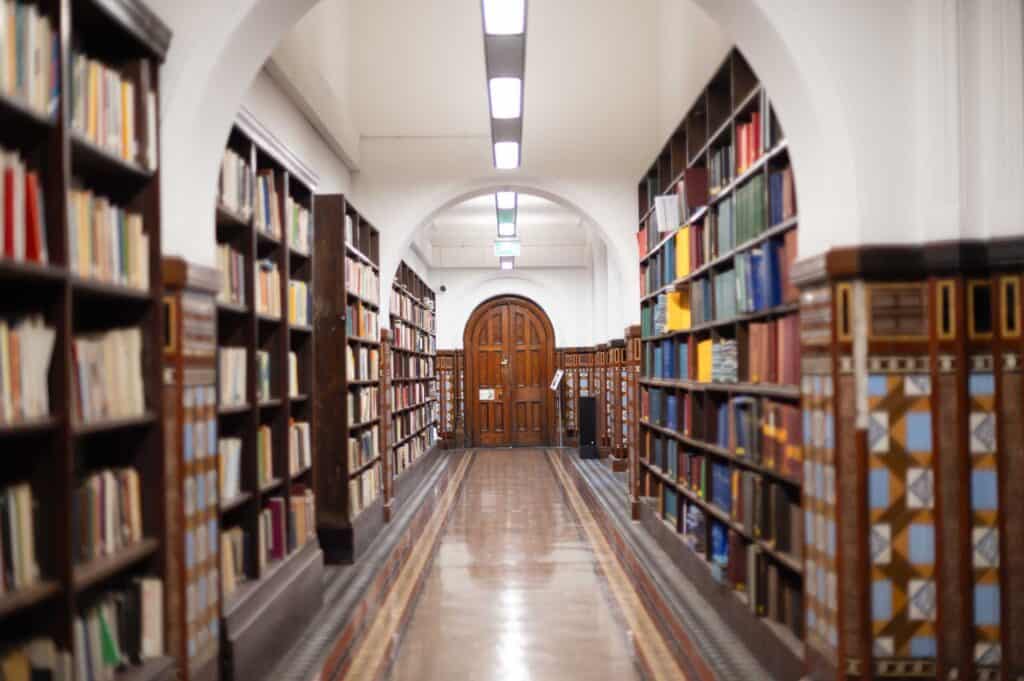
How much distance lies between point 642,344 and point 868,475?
5.17 metres

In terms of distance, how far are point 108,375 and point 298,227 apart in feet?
9.33

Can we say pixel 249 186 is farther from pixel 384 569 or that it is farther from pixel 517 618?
pixel 384 569

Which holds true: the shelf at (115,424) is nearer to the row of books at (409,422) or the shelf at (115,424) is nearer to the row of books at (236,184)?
the row of books at (236,184)

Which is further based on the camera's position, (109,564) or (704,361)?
(704,361)

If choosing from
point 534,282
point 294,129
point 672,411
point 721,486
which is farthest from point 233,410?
point 534,282

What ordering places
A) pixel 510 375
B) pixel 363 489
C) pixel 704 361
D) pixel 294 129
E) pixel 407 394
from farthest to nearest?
pixel 510 375 < pixel 407 394 < pixel 363 489 < pixel 294 129 < pixel 704 361

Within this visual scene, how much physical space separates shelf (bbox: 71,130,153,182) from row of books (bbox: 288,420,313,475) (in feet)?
7.70

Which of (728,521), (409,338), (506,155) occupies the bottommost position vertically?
(728,521)

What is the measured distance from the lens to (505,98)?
729 cm

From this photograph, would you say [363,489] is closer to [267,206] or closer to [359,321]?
[359,321]

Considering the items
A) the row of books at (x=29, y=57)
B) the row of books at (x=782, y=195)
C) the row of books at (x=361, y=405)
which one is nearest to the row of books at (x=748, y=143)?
the row of books at (x=782, y=195)

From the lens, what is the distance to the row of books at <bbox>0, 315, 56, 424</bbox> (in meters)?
2.23

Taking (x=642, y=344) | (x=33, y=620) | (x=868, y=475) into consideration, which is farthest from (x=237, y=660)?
(x=642, y=344)

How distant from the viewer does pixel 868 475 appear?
3.24 m
